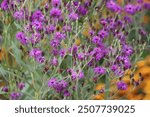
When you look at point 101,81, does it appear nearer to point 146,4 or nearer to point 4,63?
point 146,4

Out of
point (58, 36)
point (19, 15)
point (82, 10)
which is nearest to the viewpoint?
point (58, 36)

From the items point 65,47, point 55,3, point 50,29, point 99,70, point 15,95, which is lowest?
point 15,95

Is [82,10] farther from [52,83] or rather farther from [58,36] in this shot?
[52,83]

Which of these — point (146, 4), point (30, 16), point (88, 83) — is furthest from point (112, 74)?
point (146, 4)

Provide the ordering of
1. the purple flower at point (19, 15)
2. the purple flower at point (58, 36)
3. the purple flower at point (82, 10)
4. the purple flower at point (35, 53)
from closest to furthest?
the purple flower at point (35, 53)
the purple flower at point (58, 36)
the purple flower at point (19, 15)
the purple flower at point (82, 10)

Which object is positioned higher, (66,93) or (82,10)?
(82,10)

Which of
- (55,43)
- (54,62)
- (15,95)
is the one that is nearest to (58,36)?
(55,43)

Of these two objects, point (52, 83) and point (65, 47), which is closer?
point (52, 83)

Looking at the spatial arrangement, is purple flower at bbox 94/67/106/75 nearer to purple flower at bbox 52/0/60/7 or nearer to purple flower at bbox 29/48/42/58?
purple flower at bbox 29/48/42/58

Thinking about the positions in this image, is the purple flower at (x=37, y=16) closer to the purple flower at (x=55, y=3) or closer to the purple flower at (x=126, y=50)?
the purple flower at (x=55, y=3)

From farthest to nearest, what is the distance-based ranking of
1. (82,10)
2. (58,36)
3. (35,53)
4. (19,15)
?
(82,10) < (19,15) < (58,36) < (35,53)

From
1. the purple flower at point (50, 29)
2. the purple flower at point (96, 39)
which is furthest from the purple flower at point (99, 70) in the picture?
the purple flower at point (50, 29)
